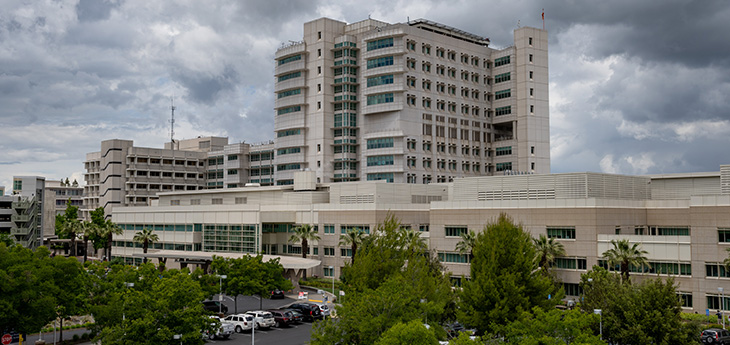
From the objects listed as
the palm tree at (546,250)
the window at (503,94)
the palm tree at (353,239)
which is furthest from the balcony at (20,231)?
the palm tree at (546,250)

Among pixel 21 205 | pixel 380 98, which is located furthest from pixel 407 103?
pixel 21 205

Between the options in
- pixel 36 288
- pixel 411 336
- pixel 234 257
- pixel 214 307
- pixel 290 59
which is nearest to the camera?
pixel 411 336

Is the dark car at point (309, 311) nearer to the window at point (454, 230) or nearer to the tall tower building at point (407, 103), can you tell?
the window at point (454, 230)

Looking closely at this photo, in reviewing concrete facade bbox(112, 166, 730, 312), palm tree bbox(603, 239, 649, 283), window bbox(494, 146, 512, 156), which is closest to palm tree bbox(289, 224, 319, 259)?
concrete facade bbox(112, 166, 730, 312)

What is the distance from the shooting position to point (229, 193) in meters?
132

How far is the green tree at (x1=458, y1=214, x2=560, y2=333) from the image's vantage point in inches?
2076

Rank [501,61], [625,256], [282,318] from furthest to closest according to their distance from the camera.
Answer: [501,61] → [282,318] → [625,256]

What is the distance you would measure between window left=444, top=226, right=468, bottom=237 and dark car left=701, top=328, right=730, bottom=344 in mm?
35989

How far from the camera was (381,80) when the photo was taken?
132 m

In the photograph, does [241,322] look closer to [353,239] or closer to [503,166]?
[353,239]

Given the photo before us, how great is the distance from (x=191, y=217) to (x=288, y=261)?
3415 cm

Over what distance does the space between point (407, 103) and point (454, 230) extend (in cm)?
4437

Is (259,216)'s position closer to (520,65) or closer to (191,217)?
(191,217)

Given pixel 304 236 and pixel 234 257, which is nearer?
pixel 234 257
